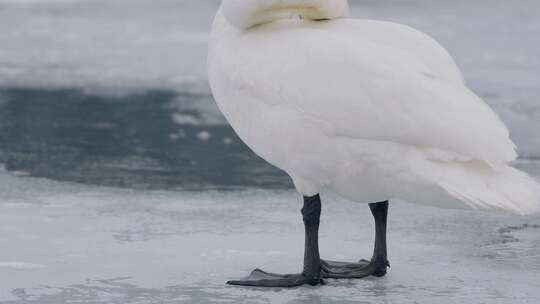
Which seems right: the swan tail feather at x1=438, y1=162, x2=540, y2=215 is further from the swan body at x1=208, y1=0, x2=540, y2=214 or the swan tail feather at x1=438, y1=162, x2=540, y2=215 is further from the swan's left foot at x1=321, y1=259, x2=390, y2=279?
the swan's left foot at x1=321, y1=259, x2=390, y2=279

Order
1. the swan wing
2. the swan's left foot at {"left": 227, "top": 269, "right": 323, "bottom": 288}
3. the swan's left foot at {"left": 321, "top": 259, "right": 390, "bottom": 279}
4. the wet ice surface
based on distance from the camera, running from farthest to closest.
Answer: the swan's left foot at {"left": 321, "top": 259, "right": 390, "bottom": 279}
the swan's left foot at {"left": 227, "top": 269, "right": 323, "bottom": 288}
the wet ice surface
the swan wing

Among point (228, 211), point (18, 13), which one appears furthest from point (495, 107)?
point (18, 13)

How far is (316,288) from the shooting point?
4531 millimetres

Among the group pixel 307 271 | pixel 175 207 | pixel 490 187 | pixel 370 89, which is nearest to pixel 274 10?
pixel 370 89

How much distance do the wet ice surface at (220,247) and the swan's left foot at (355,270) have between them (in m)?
0.05

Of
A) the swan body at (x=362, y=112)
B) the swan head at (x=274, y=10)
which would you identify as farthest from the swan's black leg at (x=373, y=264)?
the swan head at (x=274, y=10)

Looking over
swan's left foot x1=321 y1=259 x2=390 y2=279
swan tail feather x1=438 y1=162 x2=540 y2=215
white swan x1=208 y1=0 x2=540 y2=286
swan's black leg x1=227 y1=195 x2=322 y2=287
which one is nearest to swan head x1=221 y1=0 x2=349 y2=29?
white swan x1=208 y1=0 x2=540 y2=286

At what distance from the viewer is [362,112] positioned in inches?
164

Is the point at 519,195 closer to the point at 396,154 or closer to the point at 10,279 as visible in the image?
the point at 396,154

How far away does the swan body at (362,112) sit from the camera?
13.3ft

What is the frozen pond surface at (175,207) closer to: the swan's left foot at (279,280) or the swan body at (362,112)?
the swan's left foot at (279,280)

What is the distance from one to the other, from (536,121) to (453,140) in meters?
4.76

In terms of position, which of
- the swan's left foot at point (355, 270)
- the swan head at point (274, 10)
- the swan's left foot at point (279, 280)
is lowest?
the swan's left foot at point (279, 280)

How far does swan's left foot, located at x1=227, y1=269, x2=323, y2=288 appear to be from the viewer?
4512mm
